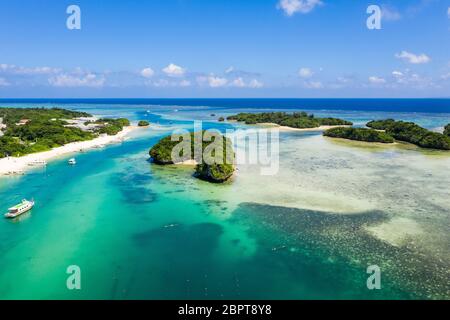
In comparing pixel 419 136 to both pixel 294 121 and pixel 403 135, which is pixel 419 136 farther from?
pixel 294 121

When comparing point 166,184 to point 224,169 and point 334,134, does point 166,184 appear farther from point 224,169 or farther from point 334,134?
point 334,134

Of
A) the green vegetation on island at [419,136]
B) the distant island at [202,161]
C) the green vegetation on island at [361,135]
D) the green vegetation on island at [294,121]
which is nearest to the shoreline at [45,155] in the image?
the distant island at [202,161]

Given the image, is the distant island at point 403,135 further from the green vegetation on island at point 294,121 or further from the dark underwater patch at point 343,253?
the dark underwater patch at point 343,253

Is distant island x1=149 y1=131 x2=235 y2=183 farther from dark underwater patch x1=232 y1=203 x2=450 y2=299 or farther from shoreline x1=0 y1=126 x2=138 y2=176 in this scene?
shoreline x1=0 y1=126 x2=138 y2=176

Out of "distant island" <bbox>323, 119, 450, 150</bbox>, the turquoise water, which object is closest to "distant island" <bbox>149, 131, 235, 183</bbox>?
the turquoise water

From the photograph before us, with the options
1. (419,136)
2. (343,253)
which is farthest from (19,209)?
(419,136)

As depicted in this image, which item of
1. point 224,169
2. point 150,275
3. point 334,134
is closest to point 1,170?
point 224,169
